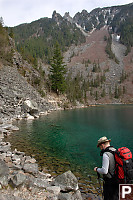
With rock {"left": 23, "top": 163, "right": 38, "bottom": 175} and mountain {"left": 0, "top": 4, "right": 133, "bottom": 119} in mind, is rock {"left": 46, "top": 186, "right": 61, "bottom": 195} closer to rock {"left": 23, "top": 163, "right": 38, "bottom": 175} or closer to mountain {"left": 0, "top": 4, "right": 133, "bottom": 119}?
rock {"left": 23, "top": 163, "right": 38, "bottom": 175}

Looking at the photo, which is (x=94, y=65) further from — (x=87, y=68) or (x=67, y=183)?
(x=67, y=183)

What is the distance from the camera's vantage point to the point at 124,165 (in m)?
3.62

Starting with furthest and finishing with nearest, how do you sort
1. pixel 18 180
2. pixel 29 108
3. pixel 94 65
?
pixel 94 65 → pixel 29 108 → pixel 18 180

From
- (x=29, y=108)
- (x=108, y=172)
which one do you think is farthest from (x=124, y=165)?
(x=29, y=108)

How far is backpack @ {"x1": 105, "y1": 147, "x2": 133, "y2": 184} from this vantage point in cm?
360

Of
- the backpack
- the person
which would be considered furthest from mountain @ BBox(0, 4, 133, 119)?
the backpack

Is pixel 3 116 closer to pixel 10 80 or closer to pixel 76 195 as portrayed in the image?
pixel 10 80

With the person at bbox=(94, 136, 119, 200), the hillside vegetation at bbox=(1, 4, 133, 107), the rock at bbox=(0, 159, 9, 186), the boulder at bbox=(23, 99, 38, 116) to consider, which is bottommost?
the boulder at bbox=(23, 99, 38, 116)

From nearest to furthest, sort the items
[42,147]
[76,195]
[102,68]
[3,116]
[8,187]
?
1. [8,187]
2. [76,195]
3. [42,147]
4. [3,116]
5. [102,68]

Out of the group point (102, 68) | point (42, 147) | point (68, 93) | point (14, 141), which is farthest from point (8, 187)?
point (102, 68)

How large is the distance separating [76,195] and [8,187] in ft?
9.15

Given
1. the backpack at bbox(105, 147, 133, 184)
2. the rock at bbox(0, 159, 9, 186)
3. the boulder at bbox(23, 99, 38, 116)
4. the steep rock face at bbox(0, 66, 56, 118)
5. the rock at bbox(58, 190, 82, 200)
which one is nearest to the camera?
the backpack at bbox(105, 147, 133, 184)

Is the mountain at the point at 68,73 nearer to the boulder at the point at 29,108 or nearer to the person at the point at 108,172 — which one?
the boulder at the point at 29,108

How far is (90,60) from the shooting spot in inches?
6417
